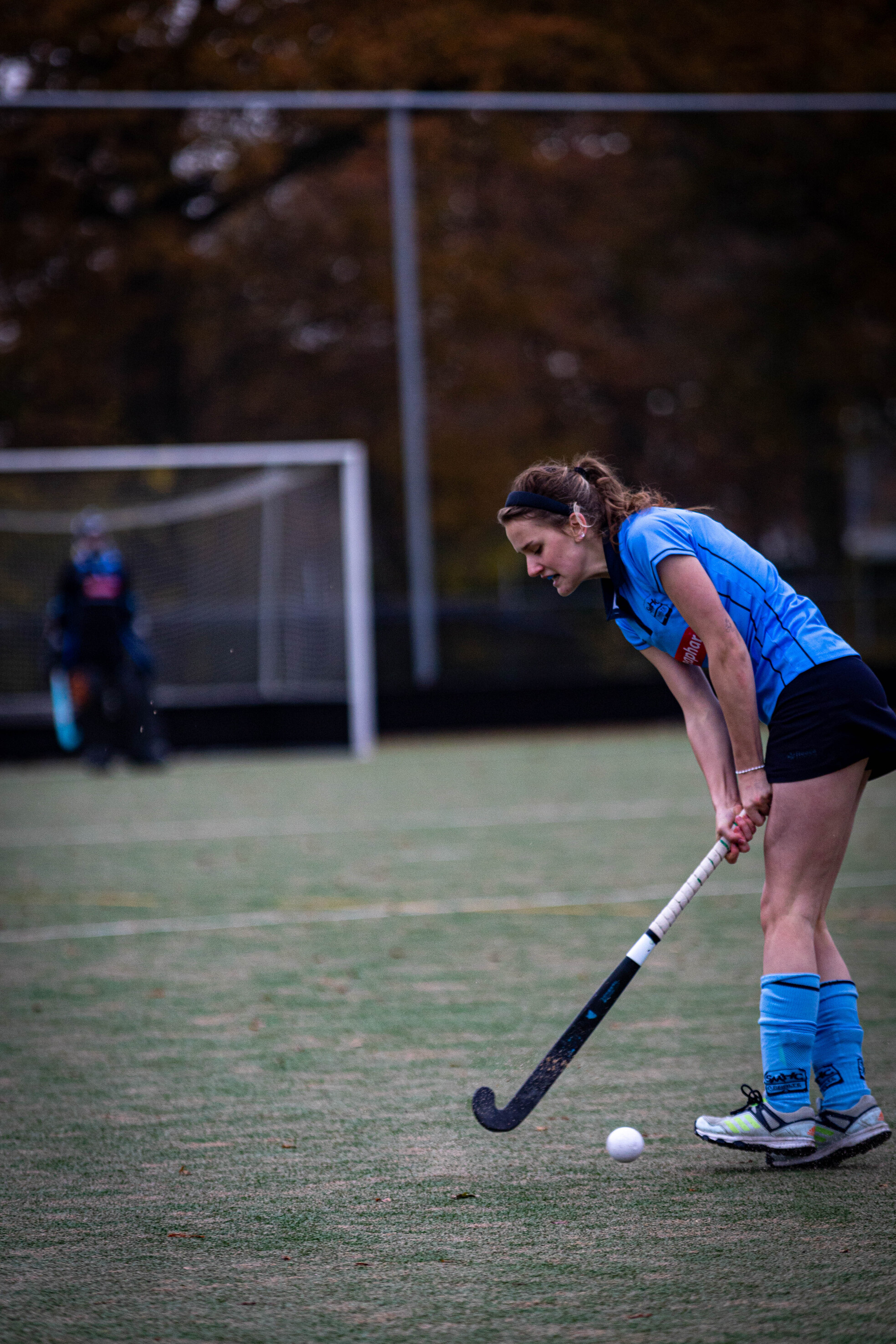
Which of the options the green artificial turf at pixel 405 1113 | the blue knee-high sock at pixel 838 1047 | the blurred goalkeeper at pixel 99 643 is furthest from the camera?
the blurred goalkeeper at pixel 99 643

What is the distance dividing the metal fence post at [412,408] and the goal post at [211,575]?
562mm

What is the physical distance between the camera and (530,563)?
3.53 metres

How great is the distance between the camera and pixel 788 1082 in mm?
3449

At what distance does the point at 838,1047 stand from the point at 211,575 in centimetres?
1367

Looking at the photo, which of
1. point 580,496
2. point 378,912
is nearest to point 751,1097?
point 580,496

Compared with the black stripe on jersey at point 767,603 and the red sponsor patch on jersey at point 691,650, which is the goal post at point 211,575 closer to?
the red sponsor patch on jersey at point 691,650

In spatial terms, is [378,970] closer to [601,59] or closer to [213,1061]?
[213,1061]

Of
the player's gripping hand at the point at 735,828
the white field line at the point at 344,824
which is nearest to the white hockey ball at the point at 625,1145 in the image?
the player's gripping hand at the point at 735,828

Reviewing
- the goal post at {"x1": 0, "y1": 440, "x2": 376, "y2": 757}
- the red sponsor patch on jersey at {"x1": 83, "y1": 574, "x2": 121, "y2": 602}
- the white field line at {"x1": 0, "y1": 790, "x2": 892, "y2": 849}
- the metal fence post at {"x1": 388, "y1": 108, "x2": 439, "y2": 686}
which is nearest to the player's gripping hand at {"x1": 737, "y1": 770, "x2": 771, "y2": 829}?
the white field line at {"x1": 0, "y1": 790, "x2": 892, "y2": 849}

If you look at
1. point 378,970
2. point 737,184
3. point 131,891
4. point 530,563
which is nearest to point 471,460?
point 737,184

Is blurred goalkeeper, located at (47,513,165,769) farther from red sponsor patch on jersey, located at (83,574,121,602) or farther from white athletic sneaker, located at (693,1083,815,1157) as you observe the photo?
white athletic sneaker, located at (693,1083,815,1157)

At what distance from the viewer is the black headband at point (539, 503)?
136 inches

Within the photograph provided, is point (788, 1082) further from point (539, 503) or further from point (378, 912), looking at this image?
point (378, 912)

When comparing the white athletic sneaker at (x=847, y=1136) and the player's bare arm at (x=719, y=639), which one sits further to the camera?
the white athletic sneaker at (x=847, y=1136)
